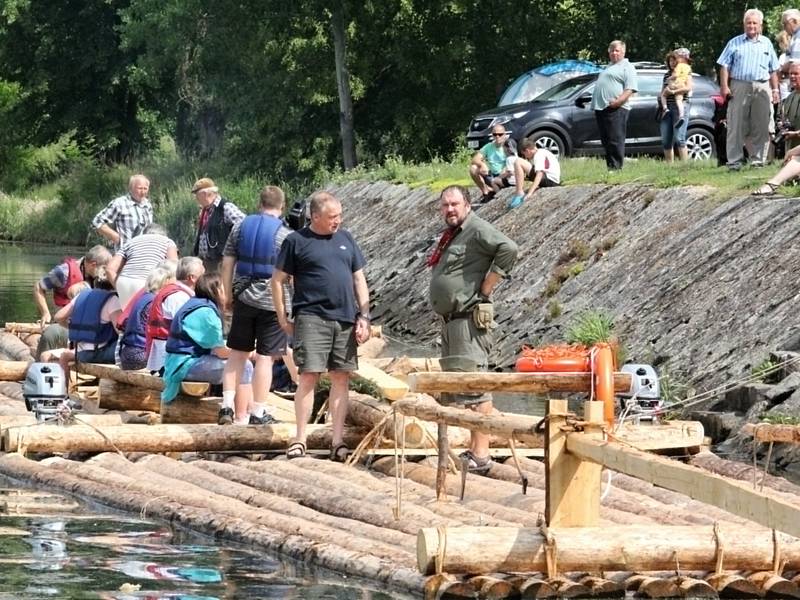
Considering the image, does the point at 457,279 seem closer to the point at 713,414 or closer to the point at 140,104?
the point at 713,414

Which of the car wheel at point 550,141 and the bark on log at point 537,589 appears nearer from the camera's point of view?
the bark on log at point 537,589

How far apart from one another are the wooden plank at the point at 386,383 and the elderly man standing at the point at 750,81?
9145mm

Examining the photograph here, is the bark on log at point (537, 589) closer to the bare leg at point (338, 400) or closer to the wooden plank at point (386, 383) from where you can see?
the bare leg at point (338, 400)

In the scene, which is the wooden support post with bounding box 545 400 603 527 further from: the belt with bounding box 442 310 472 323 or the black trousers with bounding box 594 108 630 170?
A: the black trousers with bounding box 594 108 630 170

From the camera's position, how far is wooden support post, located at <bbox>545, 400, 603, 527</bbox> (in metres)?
9.88

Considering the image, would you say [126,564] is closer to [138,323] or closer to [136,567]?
[136,567]

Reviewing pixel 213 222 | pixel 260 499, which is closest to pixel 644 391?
pixel 260 499

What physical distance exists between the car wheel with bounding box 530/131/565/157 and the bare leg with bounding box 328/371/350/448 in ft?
60.6

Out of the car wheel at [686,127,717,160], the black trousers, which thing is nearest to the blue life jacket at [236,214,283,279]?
the black trousers

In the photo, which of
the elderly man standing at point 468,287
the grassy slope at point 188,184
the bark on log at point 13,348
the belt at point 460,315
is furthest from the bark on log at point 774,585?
the bark on log at point 13,348

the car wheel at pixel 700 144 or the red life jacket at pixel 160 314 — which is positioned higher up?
the car wheel at pixel 700 144

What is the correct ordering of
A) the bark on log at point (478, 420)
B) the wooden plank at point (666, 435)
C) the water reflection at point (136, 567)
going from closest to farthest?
the water reflection at point (136, 567)
the bark on log at point (478, 420)
the wooden plank at point (666, 435)

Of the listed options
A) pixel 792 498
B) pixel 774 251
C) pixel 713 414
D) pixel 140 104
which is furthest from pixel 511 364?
pixel 140 104

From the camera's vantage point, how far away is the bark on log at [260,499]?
11.0m
